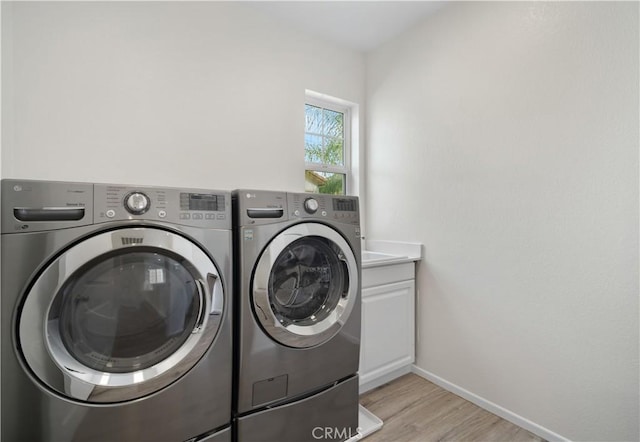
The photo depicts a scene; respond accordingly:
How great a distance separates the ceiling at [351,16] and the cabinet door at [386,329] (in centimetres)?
192

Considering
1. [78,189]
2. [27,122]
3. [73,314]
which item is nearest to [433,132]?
[78,189]

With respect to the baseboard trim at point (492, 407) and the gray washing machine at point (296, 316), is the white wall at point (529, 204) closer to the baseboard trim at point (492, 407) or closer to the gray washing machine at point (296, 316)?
the baseboard trim at point (492, 407)

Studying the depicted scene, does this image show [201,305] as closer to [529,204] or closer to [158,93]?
[158,93]

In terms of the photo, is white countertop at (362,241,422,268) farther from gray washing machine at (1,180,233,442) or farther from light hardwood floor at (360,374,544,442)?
gray washing machine at (1,180,233,442)

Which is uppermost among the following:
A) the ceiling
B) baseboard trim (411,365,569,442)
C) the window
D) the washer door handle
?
the ceiling

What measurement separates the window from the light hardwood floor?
1.60 meters

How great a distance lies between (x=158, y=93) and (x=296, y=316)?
1.50m

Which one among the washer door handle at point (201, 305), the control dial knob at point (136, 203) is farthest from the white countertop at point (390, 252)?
the control dial knob at point (136, 203)

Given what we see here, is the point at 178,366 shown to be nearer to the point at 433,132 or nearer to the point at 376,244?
the point at 376,244

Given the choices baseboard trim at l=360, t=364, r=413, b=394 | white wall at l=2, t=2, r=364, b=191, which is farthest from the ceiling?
baseboard trim at l=360, t=364, r=413, b=394

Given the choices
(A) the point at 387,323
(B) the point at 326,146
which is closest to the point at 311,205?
(A) the point at 387,323

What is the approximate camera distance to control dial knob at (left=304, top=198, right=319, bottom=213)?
1.32 meters

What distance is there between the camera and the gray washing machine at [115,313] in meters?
0.83

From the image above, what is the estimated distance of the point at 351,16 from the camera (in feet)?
7.00
